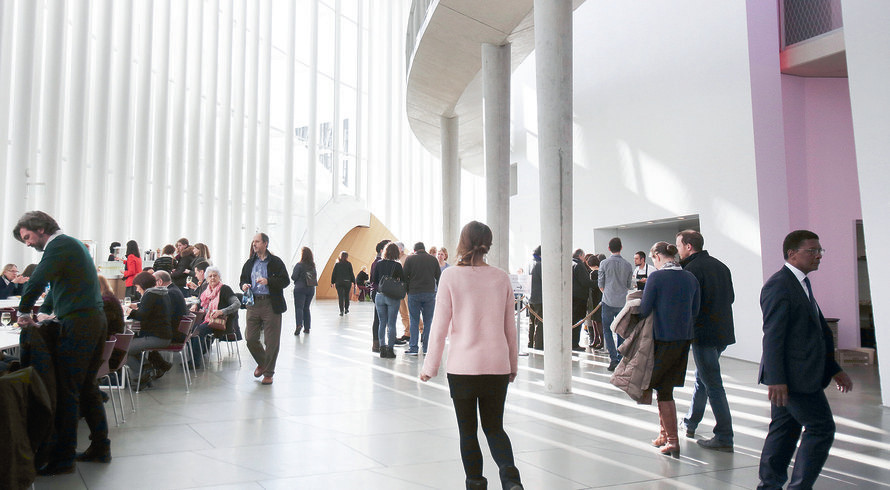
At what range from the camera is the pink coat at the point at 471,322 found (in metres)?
3.38

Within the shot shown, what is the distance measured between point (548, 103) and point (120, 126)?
11.8 meters

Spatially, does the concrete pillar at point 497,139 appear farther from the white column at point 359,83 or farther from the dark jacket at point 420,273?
the white column at point 359,83

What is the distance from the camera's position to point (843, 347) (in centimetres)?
991

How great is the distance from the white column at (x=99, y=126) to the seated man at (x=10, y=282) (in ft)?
15.0

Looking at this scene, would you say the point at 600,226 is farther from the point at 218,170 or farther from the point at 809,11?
the point at 218,170

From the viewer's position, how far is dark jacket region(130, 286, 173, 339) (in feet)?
22.0

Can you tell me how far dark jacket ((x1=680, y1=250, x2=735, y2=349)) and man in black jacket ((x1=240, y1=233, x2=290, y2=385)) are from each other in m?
4.53

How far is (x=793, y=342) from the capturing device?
3.39m

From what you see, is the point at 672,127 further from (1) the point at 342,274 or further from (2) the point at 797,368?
(1) the point at 342,274

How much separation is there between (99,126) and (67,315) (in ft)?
37.8

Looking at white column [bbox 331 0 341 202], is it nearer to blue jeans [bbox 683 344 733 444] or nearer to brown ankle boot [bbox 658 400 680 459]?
blue jeans [bbox 683 344 733 444]

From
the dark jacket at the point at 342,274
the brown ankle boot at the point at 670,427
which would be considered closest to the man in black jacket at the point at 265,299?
the brown ankle boot at the point at 670,427

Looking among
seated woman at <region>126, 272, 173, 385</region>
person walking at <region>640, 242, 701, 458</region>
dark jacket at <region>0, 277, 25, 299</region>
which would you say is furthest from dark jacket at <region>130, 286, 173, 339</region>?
person walking at <region>640, 242, 701, 458</region>

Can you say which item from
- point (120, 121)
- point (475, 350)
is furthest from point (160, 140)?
point (475, 350)
